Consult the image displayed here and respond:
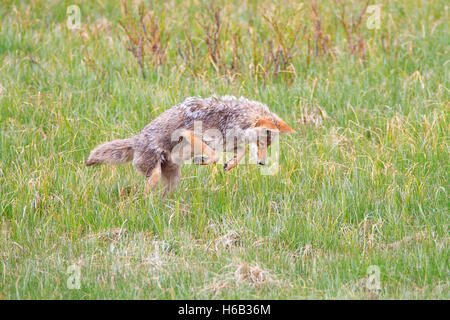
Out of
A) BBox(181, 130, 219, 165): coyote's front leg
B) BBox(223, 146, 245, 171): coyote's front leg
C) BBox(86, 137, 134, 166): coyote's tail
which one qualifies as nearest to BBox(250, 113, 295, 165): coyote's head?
BBox(223, 146, 245, 171): coyote's front leg

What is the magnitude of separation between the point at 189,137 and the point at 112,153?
912mm

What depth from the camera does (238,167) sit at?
24.4 feet

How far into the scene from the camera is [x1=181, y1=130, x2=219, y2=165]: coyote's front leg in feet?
21.7

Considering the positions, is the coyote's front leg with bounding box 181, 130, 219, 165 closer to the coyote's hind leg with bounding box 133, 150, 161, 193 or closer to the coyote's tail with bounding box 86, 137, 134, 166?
the coyote's hind leg with bounding box 133, 150, 161, 193

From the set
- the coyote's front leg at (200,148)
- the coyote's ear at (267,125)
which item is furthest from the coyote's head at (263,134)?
the coyote's front leg at (200,148)

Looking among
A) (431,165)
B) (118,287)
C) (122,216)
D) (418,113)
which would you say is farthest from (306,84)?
(118,287)

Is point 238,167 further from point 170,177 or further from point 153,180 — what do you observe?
point 153,180

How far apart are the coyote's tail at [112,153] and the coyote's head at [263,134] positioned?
1.39 meters

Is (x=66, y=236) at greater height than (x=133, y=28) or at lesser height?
lesser

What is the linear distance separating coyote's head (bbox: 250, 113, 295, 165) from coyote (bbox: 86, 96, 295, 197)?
0.04 feet

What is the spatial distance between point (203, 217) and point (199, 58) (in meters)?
4.13

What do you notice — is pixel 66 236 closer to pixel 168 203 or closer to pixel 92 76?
pixel 168 203

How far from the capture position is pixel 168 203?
276 inches

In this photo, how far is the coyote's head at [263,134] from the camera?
647cm
